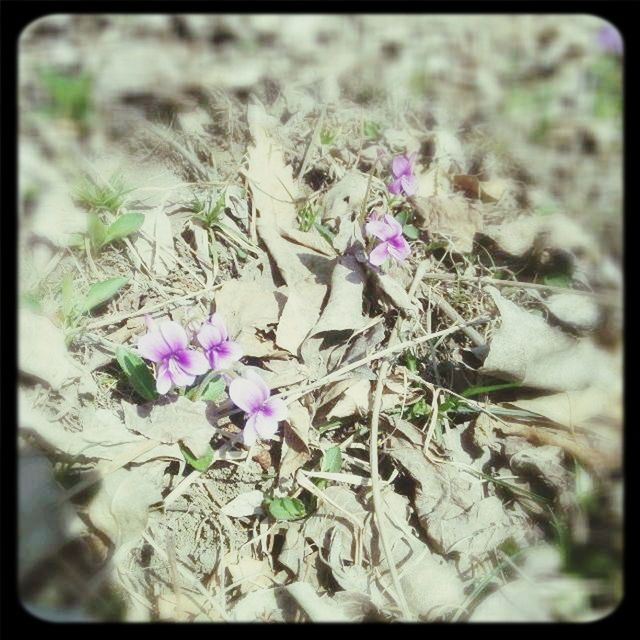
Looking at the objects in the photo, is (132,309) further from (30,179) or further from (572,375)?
(572,375)

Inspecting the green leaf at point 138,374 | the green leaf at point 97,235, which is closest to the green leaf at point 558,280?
the green leaf at point 138,374

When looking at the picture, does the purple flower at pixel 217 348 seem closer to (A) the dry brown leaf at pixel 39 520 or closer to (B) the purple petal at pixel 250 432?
(B) the purple petal at pixel 250 432

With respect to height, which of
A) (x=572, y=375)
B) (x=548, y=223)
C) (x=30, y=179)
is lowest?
(x=572, y=375)

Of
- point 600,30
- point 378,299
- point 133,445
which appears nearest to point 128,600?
point 133,445

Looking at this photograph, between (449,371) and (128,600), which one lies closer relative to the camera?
(128,600)

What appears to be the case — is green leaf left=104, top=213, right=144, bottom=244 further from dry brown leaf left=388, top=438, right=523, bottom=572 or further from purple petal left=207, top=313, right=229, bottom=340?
dry brown leaf left=388, top=438, right=523, bottom=572

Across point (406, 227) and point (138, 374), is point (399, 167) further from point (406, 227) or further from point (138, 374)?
point (138, 374)

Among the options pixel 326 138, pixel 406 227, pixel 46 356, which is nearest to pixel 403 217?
pixel 406 227

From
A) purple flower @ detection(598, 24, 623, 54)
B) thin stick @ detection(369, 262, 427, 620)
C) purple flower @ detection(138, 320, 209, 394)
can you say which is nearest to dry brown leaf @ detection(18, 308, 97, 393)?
purple flower @ detection(138, 320, 209, 394)
